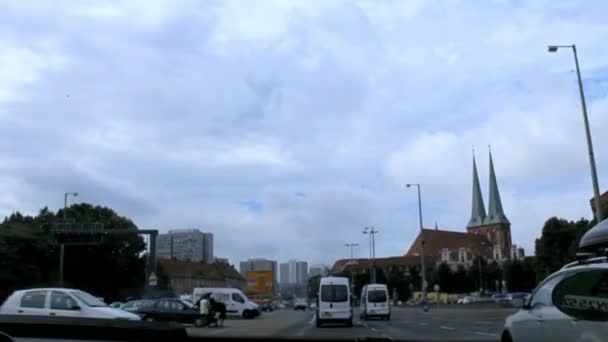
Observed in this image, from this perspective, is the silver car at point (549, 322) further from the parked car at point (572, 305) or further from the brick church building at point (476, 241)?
the brick church building at point (476, 241)

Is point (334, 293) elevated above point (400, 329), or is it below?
above

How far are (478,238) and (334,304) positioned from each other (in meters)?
128

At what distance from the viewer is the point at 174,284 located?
143500 millimetres

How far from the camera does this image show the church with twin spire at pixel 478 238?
145m

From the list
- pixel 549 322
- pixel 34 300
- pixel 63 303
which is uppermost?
Answer: pixel 34 300

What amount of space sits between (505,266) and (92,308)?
387ft

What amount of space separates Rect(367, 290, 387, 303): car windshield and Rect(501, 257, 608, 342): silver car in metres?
34.0

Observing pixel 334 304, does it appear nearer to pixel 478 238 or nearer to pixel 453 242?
pixel 478 238

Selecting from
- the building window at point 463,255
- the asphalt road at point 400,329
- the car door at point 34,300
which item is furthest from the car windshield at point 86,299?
the building window at point 463,255

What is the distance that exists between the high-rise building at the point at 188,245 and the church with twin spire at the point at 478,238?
1901 inches

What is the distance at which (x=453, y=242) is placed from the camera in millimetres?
163625

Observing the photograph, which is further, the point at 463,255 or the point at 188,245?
the point at 463,255

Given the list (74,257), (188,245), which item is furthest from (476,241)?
(74,257)

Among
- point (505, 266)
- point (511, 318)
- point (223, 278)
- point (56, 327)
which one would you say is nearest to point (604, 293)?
point (56, 327)
